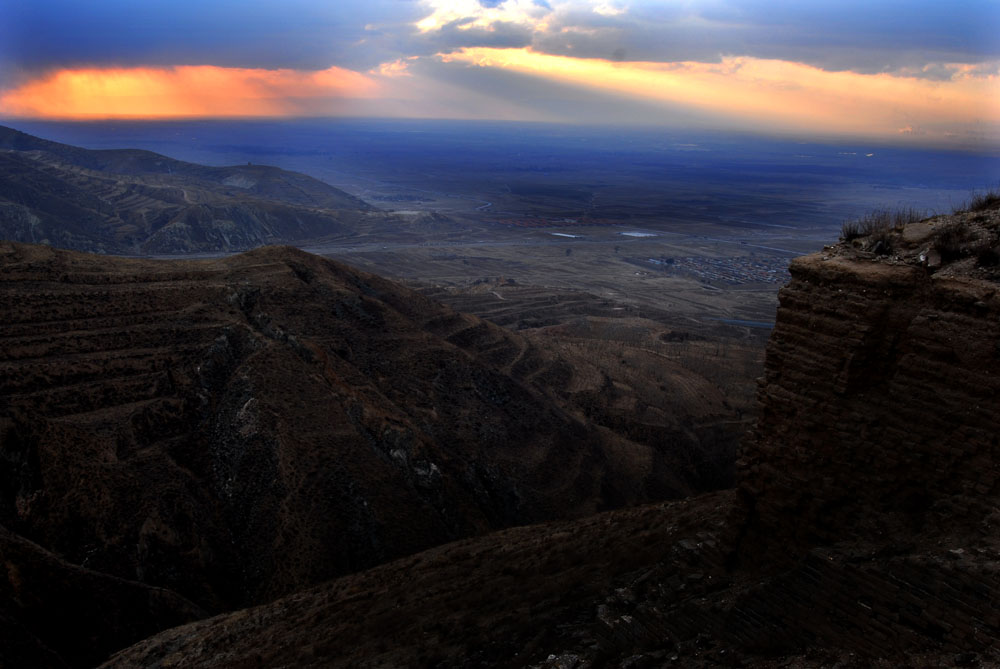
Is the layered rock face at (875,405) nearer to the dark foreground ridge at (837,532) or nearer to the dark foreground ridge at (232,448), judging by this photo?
the dark foreground ridge at (837,532)

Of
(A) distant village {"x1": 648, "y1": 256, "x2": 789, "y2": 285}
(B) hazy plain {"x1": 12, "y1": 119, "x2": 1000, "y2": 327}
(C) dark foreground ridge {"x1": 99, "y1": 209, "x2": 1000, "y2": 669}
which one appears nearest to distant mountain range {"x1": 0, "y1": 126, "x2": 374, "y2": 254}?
(B) hazy plain {"x1": 12, "y1": 119, "x2": 1000, "y2": 327}

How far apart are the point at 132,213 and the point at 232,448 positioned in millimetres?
99174

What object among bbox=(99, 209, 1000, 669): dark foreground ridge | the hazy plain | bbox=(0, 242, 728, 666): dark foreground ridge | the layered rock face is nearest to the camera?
bbox=(99, 209, 1000, 669): dark foreground ridge

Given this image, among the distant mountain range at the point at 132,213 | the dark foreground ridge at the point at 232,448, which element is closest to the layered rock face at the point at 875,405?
the dark foreground ridge at the point at 232,448

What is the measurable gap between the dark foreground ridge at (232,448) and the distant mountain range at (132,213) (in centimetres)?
7149

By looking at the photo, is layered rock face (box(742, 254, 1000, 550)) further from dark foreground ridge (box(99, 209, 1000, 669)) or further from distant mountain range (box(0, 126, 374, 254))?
distant mountain range (box(0, 126, 374, 254))

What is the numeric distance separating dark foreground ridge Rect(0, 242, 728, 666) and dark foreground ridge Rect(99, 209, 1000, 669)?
6141 millimetres

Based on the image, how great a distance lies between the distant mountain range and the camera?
89.1m

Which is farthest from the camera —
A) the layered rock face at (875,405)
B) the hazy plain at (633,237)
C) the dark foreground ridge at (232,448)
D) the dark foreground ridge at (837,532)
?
the hazy plain at (633,237)

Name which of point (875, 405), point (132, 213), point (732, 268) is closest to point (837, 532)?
point (875, 405)

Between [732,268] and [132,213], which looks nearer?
[732,268]

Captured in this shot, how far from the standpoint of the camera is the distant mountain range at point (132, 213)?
89.1 meters

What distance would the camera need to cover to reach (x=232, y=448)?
2131cm

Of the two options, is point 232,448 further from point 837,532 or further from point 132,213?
point 132,213
